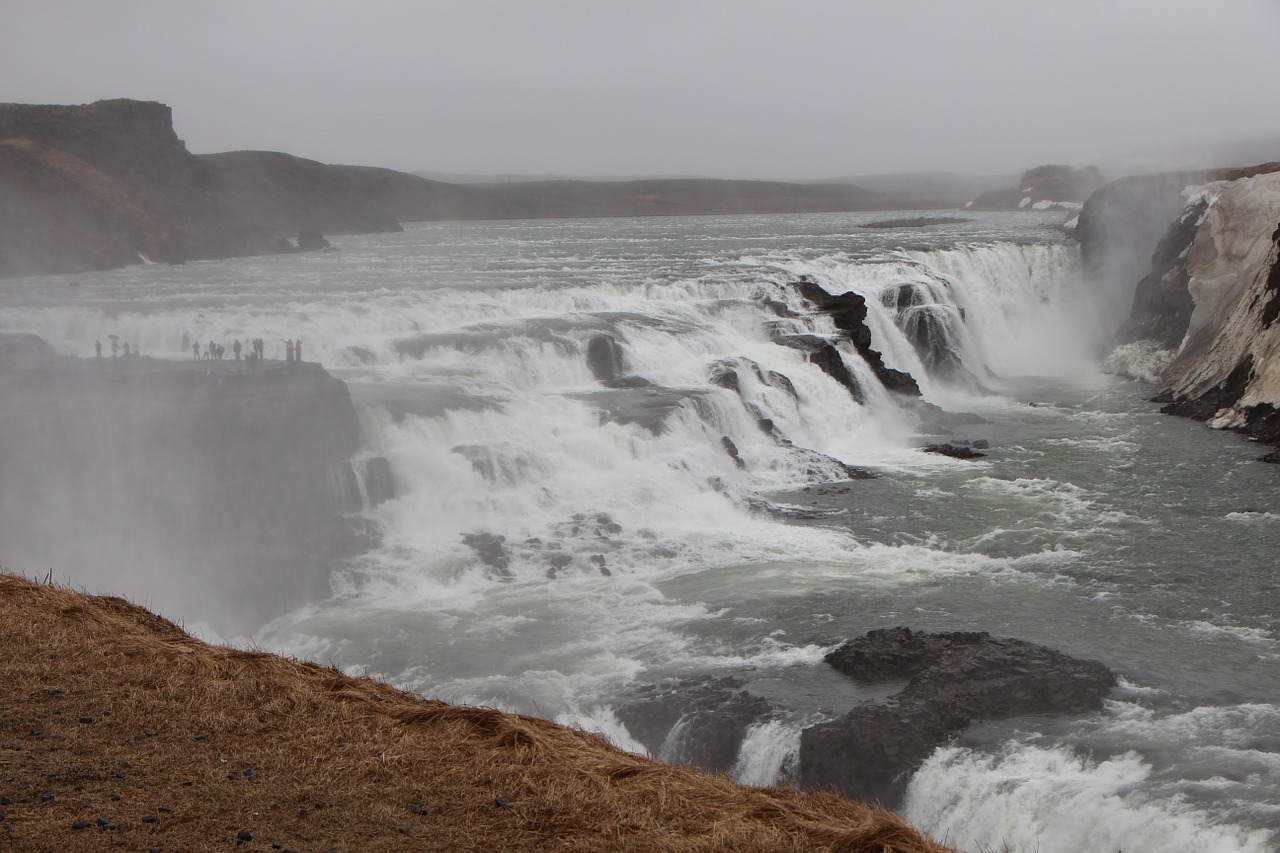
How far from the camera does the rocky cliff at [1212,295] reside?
2698 centimetres

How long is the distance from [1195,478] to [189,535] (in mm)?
18613

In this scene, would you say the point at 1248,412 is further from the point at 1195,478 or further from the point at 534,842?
the point at 534,842

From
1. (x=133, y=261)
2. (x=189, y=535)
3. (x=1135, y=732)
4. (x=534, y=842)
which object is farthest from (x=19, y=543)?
(x=133, y=261)

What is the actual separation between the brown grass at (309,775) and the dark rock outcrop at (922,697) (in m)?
3.70

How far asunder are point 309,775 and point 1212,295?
3228 centimetres

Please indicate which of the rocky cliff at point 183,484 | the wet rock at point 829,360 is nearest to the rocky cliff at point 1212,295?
the wet rock at point 829,360

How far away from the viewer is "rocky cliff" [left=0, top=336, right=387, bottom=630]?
1709cm

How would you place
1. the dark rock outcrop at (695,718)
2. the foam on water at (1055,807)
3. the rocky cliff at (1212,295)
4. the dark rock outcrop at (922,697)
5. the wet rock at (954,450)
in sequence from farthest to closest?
the rocky cliff at (1212,295) → the wet rock at (954,450) → the dark rock outcrop at (695,718) → the dark rock outcrop at (922,697) → the foam on water at (1055,807)

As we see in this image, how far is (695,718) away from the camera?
12.2m

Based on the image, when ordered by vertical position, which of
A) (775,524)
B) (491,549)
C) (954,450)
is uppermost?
(954,450)

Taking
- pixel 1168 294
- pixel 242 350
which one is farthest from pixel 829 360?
pixel 242 350

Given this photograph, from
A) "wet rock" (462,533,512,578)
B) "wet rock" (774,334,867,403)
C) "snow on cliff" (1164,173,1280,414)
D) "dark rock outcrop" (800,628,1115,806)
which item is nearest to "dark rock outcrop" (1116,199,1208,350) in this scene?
"snow on cliff" (1164,173,1280,414)

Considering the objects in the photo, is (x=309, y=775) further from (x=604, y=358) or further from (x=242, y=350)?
(x=242, y=350)

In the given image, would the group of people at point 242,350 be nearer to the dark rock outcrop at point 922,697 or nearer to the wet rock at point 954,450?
the wet rock at point 954,450
